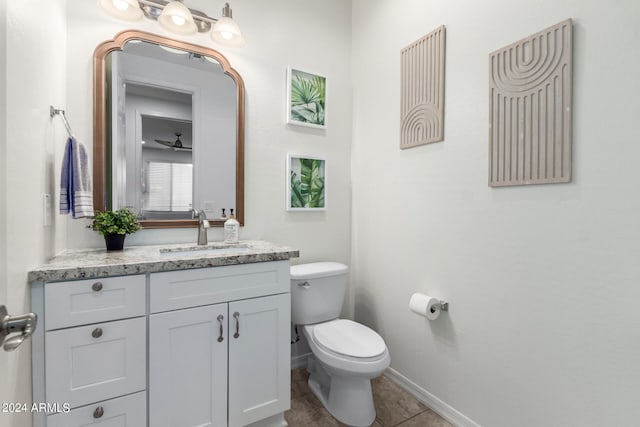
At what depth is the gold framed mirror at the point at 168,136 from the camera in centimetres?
157

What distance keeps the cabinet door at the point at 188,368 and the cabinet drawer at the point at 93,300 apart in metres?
0.12

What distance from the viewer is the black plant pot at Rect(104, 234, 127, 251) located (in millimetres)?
1463

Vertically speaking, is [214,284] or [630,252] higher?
[630,252]

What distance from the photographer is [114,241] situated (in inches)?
58.0

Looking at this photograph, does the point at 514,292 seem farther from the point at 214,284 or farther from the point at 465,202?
the point at 214,284

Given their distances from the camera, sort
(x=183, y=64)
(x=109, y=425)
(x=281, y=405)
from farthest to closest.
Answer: (x=183, y=64)
(x=281, y=405)
(x=109, y=425)

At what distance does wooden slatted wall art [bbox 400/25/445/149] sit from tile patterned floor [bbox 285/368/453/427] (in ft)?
5.19

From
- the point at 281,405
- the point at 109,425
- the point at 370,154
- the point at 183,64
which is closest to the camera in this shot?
the point at 109,425

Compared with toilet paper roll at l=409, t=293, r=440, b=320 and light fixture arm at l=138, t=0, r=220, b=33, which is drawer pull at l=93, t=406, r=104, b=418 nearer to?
toilet paper roll at l=409, t=293, r=440, b=320

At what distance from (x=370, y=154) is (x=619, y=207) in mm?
1401

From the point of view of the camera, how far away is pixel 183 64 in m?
1.75

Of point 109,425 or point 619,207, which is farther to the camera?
point 109,425

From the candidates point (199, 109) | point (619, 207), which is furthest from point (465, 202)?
point (199, 109)

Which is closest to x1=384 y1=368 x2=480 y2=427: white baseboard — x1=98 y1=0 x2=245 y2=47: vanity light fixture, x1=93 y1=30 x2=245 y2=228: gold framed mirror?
x1=93 y1=30 x2=245 y2=228: gold framed mirror
